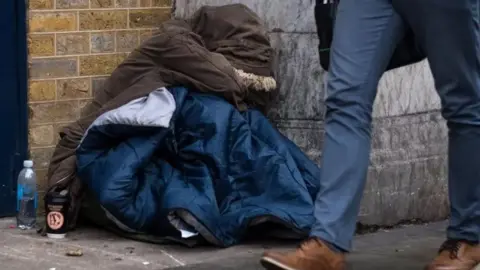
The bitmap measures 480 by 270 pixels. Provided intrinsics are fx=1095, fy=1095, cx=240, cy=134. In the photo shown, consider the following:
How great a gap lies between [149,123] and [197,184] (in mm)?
353

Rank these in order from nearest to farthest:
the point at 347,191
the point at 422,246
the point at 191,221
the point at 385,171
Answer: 1. the point at 347,191
2. the point at 191,221
3. the point at 422,246
4. the point at 385,171

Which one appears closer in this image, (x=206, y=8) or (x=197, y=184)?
(x=197, y=184)

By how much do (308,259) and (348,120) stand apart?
49cm

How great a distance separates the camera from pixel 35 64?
210 inches

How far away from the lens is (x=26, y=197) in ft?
17.2

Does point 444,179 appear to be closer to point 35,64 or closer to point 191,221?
point 191,221

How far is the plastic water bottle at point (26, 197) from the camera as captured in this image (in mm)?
5246

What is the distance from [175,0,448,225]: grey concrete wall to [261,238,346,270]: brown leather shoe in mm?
1807

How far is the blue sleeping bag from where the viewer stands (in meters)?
4.89

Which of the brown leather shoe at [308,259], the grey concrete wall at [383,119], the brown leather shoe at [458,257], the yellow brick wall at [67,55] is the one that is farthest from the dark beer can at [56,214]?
the brown leather shoe at [458,257]

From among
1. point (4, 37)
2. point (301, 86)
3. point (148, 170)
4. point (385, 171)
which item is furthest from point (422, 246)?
point (4, 37)

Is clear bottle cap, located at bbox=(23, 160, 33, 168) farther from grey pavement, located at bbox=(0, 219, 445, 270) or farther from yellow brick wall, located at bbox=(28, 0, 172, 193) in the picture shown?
grey pavement, located at bbox=(0, 219, 445, 270)

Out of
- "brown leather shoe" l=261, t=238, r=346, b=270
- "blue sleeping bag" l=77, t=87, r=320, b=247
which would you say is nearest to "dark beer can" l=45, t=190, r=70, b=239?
"blue sleeping bag" l=77, t=87, r=320, b=247

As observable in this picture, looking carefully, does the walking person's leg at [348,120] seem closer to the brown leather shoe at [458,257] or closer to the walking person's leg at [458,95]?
the walking person's leg at [458,95]
